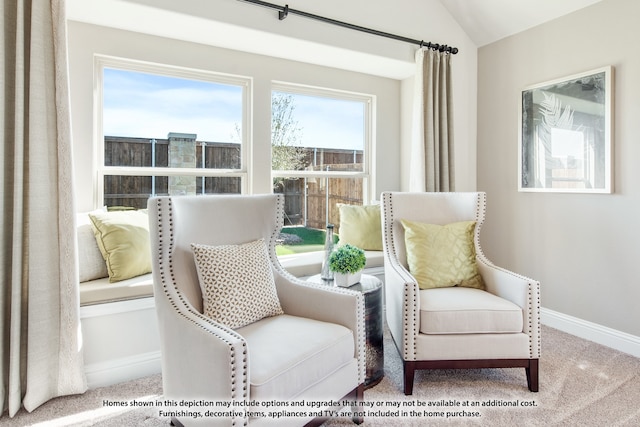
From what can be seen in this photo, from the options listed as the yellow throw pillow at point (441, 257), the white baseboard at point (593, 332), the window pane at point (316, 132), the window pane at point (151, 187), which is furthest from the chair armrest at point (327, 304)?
the white baseboard at point (593, 332)

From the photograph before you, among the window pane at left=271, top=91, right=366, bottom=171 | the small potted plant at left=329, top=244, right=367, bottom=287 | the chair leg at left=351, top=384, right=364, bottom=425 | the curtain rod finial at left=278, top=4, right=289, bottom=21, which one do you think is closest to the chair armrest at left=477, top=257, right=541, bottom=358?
the small potted plant at left=329, top=244, right=367, bottom=287

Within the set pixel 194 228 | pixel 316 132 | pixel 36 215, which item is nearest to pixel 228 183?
pixel 316 132

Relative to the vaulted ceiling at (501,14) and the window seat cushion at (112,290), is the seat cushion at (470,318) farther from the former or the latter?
the vaulted ceiling at (501,14)

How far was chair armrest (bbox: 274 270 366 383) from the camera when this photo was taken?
1802 millimetres

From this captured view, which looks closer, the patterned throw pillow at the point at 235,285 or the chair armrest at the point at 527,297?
the patterned throw pillow at the point at 235,285

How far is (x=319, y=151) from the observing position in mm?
A: 3516

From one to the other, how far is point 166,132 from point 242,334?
1.79 meters

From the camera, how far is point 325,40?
292cm

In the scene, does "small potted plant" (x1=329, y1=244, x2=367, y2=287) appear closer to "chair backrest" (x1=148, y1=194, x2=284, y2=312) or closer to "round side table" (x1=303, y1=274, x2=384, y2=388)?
"round side table" (x1=303, y1=274, x2=384, y2=388)

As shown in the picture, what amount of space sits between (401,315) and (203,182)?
177 centimetres

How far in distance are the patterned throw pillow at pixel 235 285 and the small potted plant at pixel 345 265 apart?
1.24 ft

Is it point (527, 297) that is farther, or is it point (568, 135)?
point (568, 135)

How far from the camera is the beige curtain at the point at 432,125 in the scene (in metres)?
3.31

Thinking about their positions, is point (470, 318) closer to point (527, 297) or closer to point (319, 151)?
point (527, 297)
